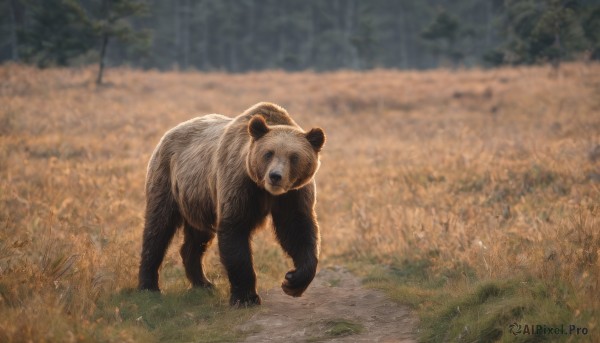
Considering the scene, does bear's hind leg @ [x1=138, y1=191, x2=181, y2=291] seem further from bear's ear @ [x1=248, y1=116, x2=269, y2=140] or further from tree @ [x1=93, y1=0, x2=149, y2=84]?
tree @ [x1=93, y1=0, x2=149, y2=84]

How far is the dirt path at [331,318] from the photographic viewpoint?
5.72 m

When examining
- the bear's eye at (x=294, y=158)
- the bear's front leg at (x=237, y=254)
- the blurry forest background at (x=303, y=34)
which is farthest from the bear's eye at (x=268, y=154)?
the blurry forest background at (x=303, y=34)

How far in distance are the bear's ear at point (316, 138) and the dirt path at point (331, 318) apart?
1693mm

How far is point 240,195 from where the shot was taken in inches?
253

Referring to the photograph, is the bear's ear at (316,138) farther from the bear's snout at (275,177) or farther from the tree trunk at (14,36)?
the tree trunk at (14,36)

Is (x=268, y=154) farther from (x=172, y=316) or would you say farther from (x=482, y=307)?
(x=482, y=307)

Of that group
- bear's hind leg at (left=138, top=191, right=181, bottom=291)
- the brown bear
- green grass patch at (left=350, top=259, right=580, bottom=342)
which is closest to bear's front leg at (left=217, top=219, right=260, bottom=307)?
the brown bear

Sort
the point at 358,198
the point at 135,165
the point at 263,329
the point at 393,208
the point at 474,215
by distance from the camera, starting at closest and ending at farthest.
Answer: the point at 263,329, the point at 474,215, the point at 393,208, the point at 358,198, the point at 135,165

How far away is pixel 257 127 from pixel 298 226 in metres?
1.11

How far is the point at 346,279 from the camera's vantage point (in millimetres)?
8508

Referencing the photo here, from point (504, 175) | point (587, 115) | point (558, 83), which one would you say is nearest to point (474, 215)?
point (504, 175)

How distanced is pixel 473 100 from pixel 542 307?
19165mm

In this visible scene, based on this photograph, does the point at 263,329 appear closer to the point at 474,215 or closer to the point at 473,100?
the point at 474,215

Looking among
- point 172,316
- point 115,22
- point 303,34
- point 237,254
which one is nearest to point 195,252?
point 172,316
